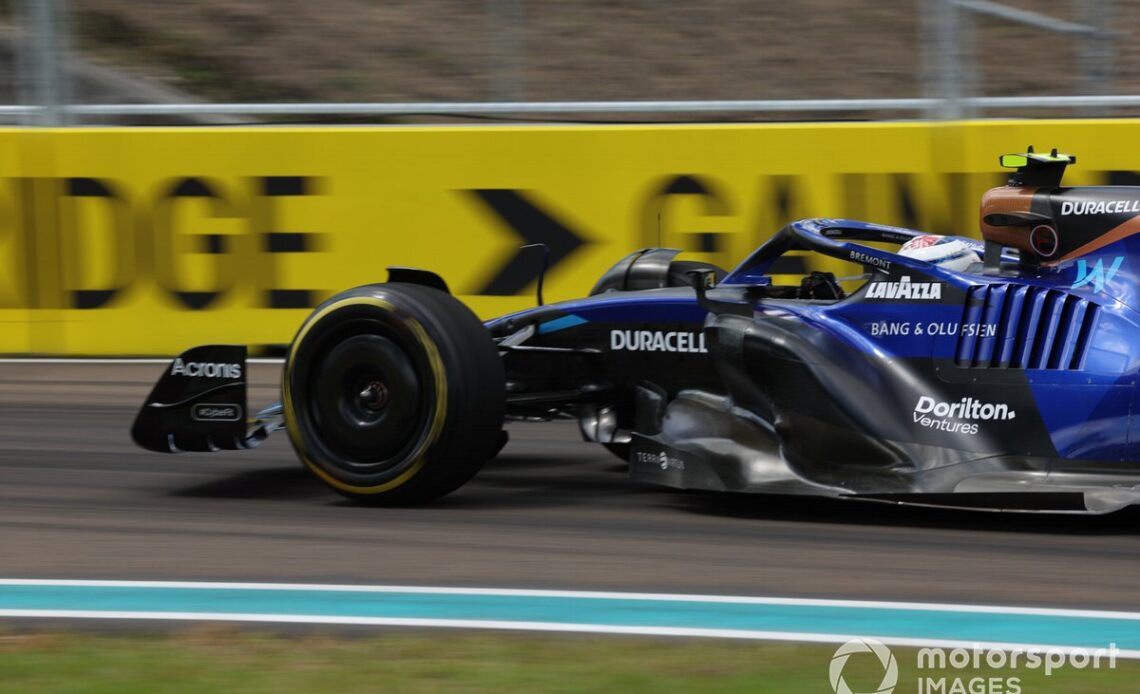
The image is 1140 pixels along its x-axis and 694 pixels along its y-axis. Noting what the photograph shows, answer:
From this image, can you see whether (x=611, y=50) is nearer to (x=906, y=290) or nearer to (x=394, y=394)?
(x=394, y=394)

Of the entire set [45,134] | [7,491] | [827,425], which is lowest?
[7,491]

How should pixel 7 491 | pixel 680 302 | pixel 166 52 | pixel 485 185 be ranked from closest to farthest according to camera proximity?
pixel 680 302
pixel 7 491
pixel 485 185
pixel 166 52

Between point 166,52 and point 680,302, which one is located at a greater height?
point 166,52

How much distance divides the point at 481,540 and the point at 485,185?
14.4ft

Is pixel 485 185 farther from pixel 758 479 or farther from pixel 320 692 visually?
pixel 320 692

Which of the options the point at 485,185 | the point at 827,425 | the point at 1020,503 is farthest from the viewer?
→ the point at 485,185

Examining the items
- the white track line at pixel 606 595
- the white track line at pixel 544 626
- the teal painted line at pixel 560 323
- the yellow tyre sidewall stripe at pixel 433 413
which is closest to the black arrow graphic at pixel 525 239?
the teal painted line at pixel 560 323

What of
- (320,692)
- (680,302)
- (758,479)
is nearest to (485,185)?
(680,302)

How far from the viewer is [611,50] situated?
1011 cm

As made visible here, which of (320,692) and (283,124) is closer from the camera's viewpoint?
(320,692)

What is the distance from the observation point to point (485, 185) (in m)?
9.73

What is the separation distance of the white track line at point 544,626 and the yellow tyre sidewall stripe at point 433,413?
142cm
